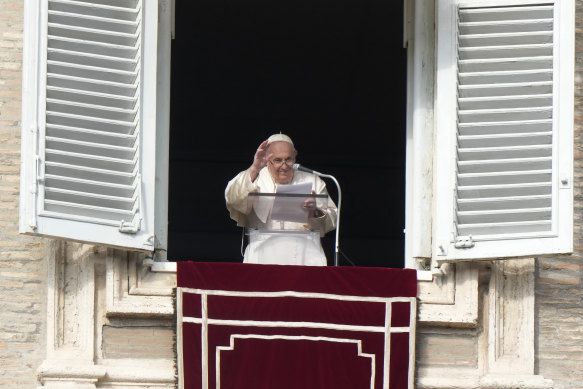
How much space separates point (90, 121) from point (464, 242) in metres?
1.88

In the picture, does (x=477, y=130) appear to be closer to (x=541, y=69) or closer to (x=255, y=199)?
(x=541, y=69)

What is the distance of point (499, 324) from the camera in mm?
9172

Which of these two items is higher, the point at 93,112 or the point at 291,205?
the point at 93,112

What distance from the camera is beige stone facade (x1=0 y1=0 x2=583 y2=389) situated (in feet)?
29.7

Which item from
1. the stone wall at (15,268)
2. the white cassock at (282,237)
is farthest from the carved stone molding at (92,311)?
the white cassock at (282,237)

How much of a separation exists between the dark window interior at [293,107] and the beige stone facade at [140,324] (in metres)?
4.26

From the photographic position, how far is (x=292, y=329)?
29.5ft

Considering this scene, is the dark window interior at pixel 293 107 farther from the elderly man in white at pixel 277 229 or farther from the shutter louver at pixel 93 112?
the shutter louver at pixel 93 112

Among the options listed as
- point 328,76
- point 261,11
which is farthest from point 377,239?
point 261,11

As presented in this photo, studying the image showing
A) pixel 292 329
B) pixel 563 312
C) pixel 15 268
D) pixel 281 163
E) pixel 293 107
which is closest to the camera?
pixel 292 329

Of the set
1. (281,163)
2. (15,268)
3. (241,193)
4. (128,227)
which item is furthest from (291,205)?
(15,268)

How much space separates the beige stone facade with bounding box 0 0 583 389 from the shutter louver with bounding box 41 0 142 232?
0.98 ft

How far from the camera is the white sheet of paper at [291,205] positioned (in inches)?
365

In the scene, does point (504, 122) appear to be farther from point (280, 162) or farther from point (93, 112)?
point (93, 112)
